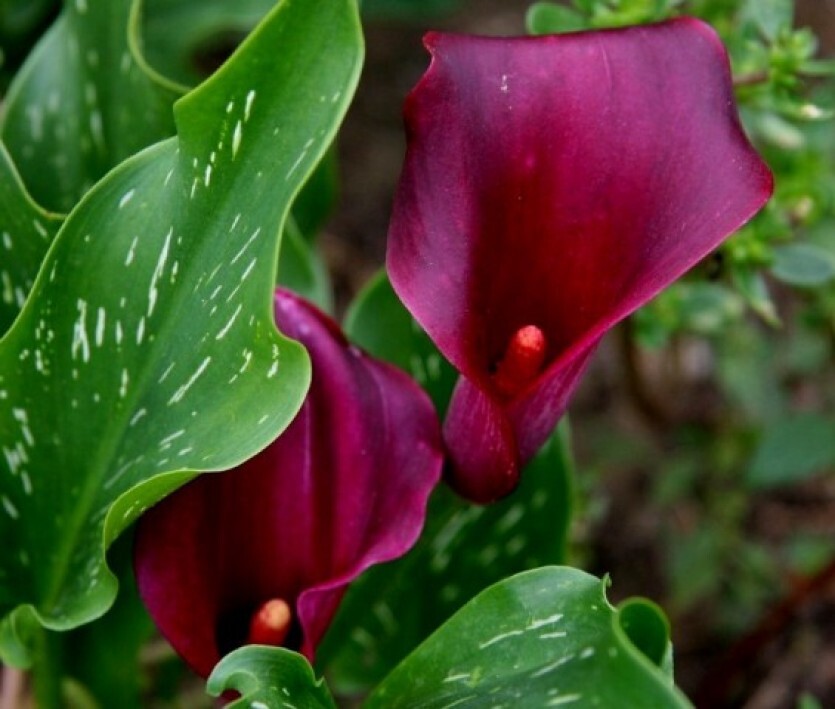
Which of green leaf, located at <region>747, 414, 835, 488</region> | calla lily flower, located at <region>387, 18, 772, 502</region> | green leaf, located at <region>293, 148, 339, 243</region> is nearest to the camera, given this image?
calla lily flower, located at <region>387, 18, 772, 502</region>

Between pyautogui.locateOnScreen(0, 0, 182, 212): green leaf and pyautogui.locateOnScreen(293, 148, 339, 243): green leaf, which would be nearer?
pyautogui.locateOnScreen(0, 0, 182, 212): green leaf

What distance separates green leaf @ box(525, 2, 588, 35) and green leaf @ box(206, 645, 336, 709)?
0.47m

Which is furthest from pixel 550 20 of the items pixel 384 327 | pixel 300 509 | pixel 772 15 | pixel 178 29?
pixel 178 29

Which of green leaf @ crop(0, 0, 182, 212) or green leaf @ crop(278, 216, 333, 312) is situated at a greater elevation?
green leaf @ crop(0, 0, 182, 212)

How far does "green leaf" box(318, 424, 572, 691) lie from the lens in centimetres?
94

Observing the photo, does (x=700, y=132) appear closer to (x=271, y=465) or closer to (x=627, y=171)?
(x=627, y=171)

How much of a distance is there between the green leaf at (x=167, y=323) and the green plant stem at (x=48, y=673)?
94 mm

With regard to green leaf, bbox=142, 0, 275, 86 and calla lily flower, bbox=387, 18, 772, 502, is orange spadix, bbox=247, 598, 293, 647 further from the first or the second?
green leaf, bbox=142, 0, 275, 86

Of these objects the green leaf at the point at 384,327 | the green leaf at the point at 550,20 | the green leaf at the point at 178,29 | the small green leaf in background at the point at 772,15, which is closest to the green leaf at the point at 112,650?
the green leaf at the point at 384,327

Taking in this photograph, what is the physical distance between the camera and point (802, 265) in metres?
0.98

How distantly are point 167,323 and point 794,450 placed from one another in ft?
2.38

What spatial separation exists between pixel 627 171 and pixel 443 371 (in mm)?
265

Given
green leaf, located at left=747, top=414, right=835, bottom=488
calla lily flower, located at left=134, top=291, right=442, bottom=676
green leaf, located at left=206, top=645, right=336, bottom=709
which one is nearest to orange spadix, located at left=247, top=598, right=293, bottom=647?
calla lily flower, located at left=134, top=291, right=442, bottom=676

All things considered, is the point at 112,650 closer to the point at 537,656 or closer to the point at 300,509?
the point at 300,509
